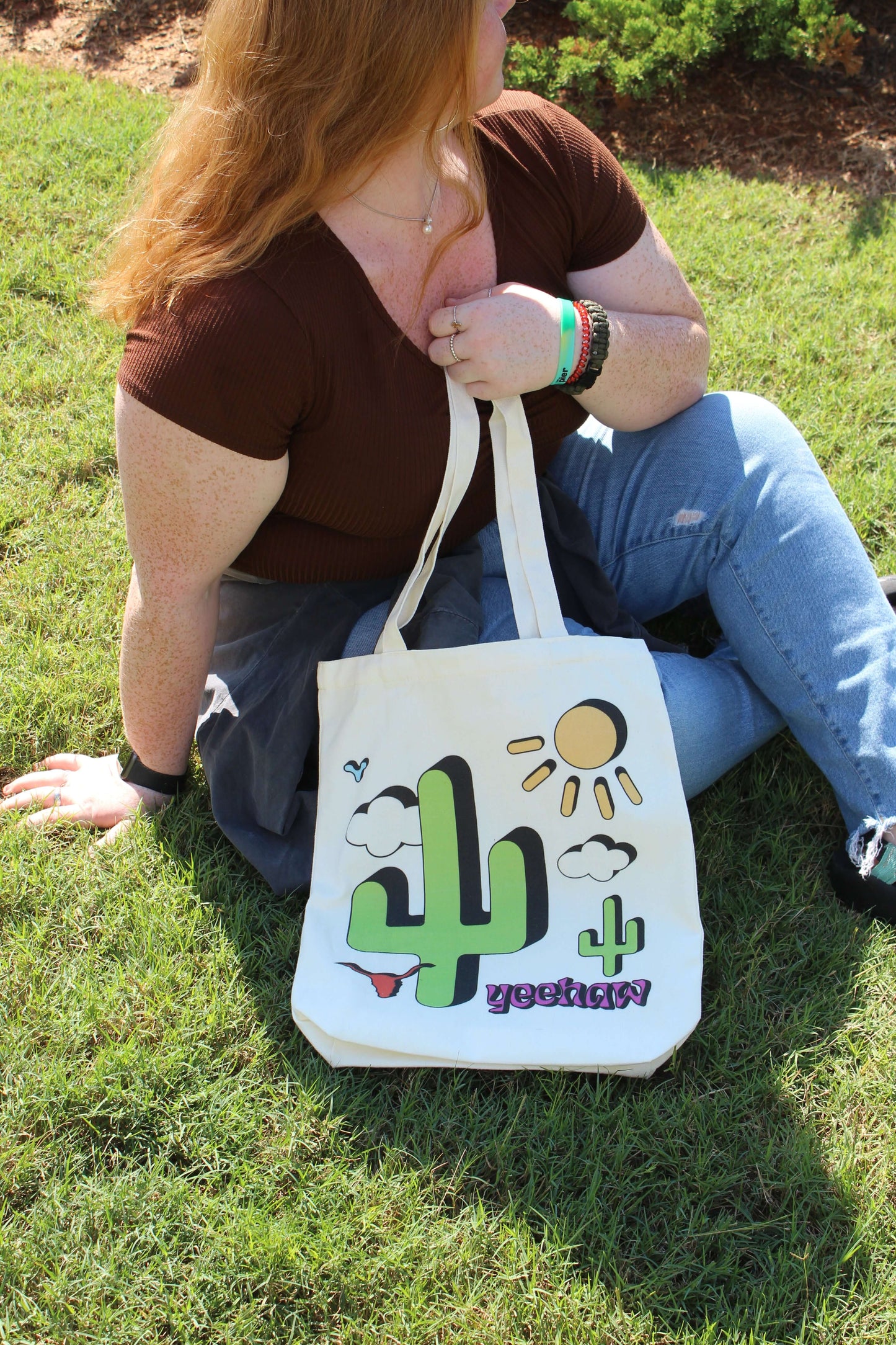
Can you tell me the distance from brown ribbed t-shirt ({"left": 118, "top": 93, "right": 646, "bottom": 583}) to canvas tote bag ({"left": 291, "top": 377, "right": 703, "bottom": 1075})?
0.11 m

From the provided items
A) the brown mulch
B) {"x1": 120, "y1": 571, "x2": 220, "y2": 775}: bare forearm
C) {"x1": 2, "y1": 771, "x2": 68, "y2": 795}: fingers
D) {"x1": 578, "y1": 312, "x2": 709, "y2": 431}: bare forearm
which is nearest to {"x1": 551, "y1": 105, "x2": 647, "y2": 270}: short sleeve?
{"x1": 578, "y1": 312, "x2": 709, "y2": 431}: bare forearm

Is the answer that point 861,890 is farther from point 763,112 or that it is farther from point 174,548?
point 763,112

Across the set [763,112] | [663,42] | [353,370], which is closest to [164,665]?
[353,370]

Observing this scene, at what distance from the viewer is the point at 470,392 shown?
165 cm

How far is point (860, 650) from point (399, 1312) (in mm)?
1292

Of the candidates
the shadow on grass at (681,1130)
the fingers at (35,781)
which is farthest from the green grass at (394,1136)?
the fingers at (35,781)

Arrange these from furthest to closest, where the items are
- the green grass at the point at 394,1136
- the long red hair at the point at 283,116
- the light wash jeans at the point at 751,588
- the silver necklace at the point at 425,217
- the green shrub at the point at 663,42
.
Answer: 1. the green shrub at the point at 663,42
2. the light wash jeans at the point at 751,588
3. the silver necklace at the point at 425,217
4. the green grass at the point at 394,1136
5. the long red hair at the point at 283,116

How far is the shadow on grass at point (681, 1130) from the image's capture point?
1518 millimetres

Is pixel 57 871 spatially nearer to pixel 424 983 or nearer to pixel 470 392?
pixel 424 983

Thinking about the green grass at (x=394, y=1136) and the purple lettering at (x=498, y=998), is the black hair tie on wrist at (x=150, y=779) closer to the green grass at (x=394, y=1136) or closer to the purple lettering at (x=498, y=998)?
the green grass at (x=394, y=1136)

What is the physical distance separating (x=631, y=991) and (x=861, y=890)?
1.79 feet

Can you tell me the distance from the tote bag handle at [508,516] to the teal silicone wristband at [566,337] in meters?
0.09

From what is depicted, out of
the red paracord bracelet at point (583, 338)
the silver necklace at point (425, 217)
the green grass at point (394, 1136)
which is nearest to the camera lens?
the green grass at point (394, 1136)

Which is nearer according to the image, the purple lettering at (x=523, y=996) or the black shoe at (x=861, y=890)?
the purple lettering at (x=523, y=996)
